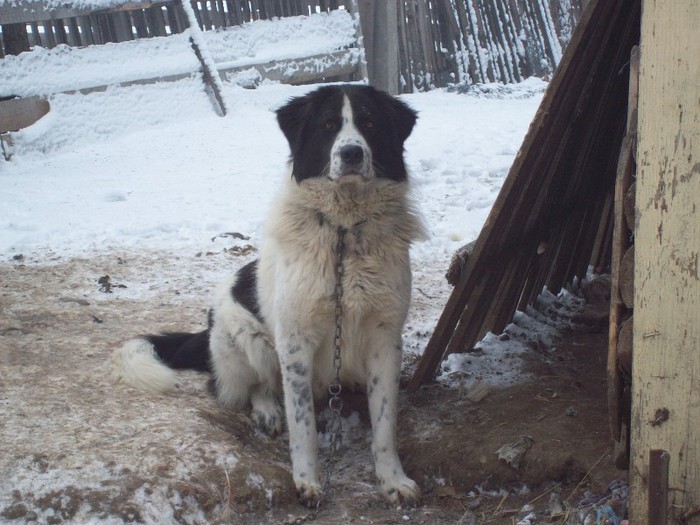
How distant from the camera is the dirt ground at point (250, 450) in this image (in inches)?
119

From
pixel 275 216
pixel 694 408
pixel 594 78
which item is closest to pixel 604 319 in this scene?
pixel 594 78

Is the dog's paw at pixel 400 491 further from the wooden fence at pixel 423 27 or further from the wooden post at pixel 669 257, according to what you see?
the wooden fence at pixel 423 27

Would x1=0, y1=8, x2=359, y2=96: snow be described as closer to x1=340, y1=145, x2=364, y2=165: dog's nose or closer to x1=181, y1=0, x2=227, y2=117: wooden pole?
x1=181, y1=0, x2=227, y2=117: wooden pole

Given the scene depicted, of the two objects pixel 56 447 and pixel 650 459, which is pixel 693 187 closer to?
pixel 650 459

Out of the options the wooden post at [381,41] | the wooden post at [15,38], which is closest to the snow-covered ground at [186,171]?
the wooden post at [381,41]

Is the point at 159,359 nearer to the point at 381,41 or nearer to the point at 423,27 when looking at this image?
the point at 381,41

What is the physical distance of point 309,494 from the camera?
11.2 feet

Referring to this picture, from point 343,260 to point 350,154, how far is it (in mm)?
466

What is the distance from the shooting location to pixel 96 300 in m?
5.28

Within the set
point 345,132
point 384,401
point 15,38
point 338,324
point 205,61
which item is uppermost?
point 15,38

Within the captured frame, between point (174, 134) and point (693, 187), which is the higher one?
point (693, 187)

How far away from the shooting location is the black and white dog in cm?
347

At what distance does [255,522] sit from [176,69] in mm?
7643

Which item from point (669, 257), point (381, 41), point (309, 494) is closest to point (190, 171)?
point (381, 41)
